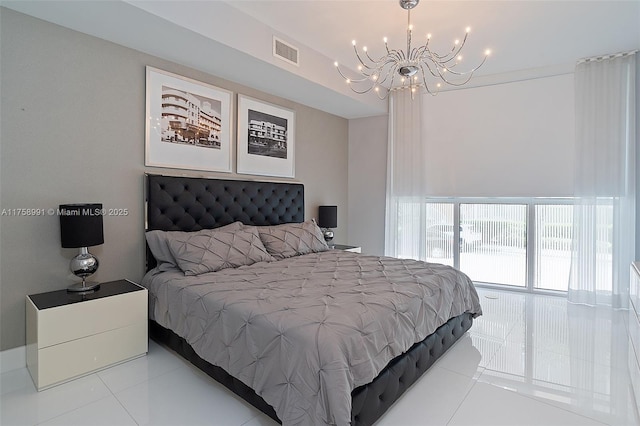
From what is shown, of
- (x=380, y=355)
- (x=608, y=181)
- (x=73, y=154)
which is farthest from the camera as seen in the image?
(x=608, y=181)

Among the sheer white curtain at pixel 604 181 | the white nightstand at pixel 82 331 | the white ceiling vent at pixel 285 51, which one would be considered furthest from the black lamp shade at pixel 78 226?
the sheer white curtain at pixel 604 181

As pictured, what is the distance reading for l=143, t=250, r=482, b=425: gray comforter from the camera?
153 cm

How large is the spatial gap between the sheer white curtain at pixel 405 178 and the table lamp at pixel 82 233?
375 centimetres

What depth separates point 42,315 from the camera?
211 centimetres

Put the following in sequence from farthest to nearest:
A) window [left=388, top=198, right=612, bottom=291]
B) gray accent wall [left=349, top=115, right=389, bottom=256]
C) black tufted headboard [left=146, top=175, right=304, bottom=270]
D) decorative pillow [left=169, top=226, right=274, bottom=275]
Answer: gray accent wall [left=349, top=115, right=389, bottom=256] → window [left=388, top=198, right=612, bottom=291] → black tufted headboard [left=146, top=175, right=304, bottom=270] → decorative pillow [left=169, top=226, right=274, bottom=275]

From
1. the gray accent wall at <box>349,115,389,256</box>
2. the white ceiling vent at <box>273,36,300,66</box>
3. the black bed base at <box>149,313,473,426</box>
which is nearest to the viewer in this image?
the black bed base at <box>149,313,473,426</box>

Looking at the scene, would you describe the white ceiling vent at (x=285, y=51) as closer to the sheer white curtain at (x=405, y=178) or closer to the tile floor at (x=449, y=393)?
the sheer white curtain at (x=405, y=178)

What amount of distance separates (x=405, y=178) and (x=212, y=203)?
2.84 metres

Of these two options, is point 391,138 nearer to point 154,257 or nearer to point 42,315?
point 154,257

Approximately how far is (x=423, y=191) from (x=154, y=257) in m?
3.56

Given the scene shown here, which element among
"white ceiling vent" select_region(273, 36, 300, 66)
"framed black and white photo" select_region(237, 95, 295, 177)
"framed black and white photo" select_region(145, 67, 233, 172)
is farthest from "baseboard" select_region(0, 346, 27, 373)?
"white ceiling vent" select_region(273, 36, 300, 66)

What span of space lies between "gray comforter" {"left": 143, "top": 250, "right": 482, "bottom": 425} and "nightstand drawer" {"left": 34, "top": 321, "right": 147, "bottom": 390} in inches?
8.9

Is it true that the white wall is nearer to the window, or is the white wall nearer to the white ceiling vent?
the window

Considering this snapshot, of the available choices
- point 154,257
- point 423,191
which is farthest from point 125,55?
point 423,191
